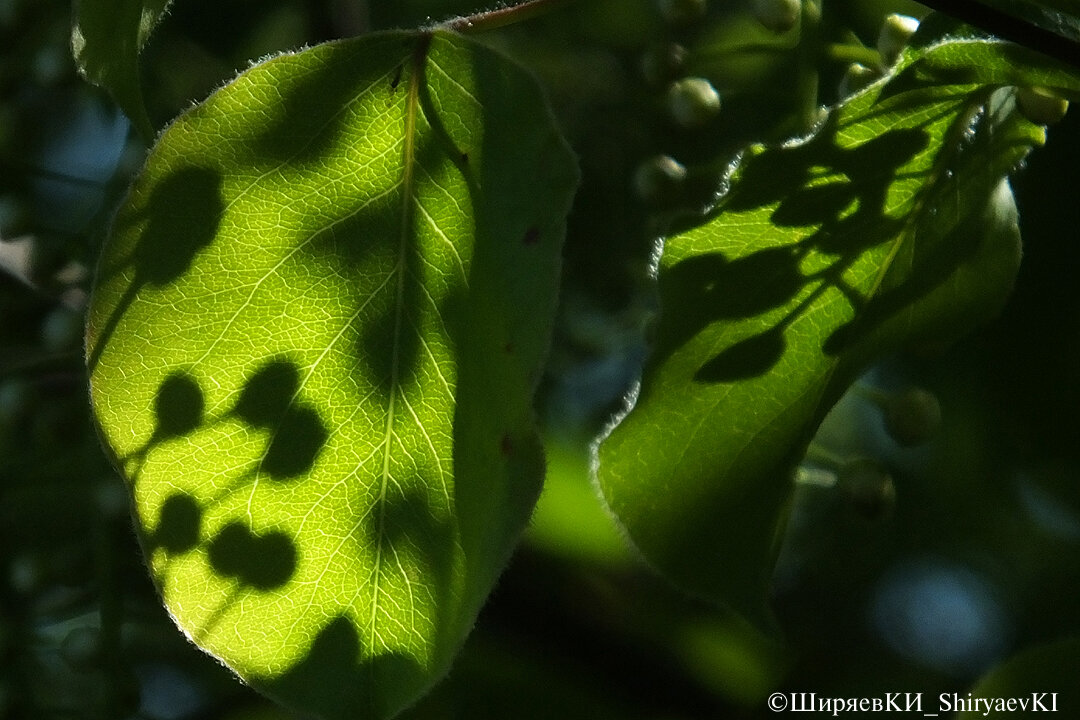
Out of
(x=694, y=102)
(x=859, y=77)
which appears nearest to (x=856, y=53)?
(x=859, y=77)

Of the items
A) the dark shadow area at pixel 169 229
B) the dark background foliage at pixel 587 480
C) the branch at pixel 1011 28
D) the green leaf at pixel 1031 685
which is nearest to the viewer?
the branch at pixel 1011 28

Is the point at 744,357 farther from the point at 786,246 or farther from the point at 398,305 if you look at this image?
the point at 398,305

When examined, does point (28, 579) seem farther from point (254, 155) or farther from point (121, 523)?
point (254, 155)

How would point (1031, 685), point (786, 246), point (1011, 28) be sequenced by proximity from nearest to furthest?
1. point (1011, 28)
2. point (786, 246)
3. point (1031, 685)

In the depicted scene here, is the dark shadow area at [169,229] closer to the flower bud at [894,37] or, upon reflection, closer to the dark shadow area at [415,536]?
the dark shadow area at [415,536]

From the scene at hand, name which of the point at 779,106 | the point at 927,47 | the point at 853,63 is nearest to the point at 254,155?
the point at 927,47

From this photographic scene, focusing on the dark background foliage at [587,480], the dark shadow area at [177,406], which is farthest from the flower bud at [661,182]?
the dark shadow area at [177,406]
